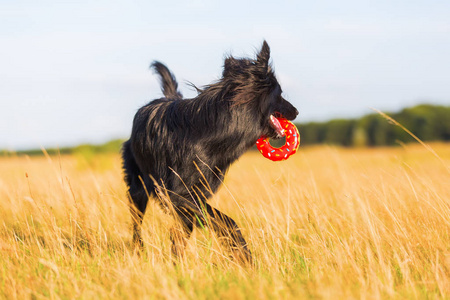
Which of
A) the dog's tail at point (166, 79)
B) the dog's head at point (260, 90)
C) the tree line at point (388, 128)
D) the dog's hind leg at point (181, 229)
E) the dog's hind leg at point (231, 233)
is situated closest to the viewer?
the dog's hind leg at point (231, 233)

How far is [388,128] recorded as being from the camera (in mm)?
24344

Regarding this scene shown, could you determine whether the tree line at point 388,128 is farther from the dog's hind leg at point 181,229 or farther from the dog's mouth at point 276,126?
the dog's hind leg at point 181,229

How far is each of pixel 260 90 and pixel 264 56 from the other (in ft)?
1.03

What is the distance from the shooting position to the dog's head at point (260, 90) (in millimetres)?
3469

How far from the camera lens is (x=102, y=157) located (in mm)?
13328

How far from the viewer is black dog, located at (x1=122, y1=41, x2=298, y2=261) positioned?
3438mm

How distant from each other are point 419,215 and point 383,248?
0.75 meters

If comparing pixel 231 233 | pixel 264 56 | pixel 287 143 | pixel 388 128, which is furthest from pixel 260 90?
pixel 388 128

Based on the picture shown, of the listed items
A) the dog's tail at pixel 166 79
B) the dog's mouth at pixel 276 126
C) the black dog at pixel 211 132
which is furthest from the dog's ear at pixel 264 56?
the dog's tail at pixel 166 79

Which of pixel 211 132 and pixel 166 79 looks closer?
Result: pixel 211 132

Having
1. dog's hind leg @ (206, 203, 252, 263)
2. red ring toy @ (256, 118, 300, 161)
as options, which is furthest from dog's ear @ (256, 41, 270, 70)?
dog's hind leg @ (206, 203, 252, 263)

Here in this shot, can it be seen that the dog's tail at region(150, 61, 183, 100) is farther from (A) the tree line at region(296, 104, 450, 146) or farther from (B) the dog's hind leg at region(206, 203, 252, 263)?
(A) the tree line at region(296, 104, 450, 146)

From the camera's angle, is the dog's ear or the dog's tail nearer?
the dog's ear

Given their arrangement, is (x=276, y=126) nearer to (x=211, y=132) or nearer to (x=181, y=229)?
(x=211, y=132)
